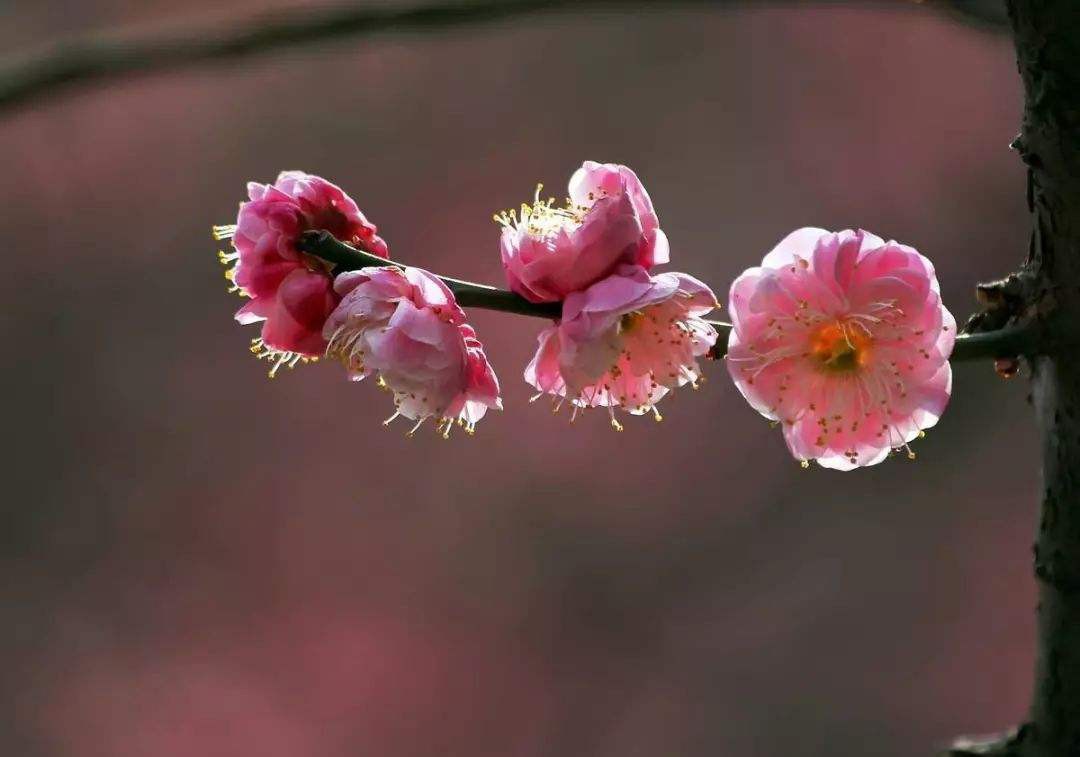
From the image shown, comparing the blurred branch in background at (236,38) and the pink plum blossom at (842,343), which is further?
the blurred branch in background at (236,38)

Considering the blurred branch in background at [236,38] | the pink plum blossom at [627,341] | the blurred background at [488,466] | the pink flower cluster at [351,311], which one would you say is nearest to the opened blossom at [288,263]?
the pink flower cluster at [351,311]

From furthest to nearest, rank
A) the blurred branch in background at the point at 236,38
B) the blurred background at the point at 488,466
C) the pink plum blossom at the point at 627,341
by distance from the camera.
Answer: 1. the blurred background at the point at 488,466
2. the blurred branch in background at the point at 236,38
3. the pink plum blossom at the point at 627,341

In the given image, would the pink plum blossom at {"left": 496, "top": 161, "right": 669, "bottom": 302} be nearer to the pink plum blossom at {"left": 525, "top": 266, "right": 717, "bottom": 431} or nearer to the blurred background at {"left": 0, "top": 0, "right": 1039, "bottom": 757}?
the pink plum blossom at {"left": 525, "top": 266, "right": 717, "bottom": 431}

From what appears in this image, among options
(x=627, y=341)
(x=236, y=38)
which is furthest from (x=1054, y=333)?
(x=236, y=38)

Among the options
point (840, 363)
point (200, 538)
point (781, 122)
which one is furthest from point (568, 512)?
point (840, 363)

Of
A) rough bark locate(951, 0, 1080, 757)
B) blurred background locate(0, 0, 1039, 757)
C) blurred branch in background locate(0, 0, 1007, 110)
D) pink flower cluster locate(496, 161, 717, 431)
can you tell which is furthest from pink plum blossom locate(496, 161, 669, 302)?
blurred background locate(0, 0, 1039, 757)

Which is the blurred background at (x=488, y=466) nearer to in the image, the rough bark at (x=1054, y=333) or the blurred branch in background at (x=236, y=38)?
the blurred branch in background at (x=236, y=38)

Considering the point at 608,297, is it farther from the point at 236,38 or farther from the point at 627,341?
the point at 236,38
